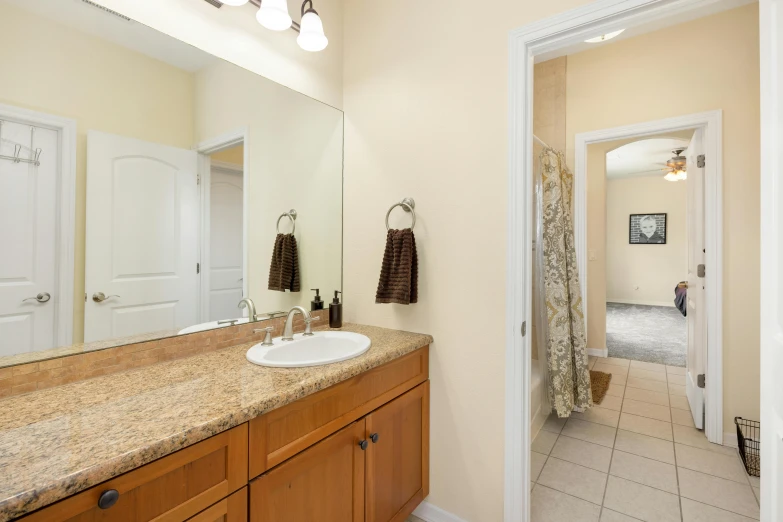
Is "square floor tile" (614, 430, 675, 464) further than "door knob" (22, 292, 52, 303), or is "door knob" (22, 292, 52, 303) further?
"square floor tile" (614, 430, 675, 464)

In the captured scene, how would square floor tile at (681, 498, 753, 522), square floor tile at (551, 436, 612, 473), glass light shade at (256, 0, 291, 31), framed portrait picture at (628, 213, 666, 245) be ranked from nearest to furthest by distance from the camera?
glass light shade at (256, 0, 291, 31) < square floor tile at (681, 498, 753, 522) < square floor tile at (551, 436, 612, 473) < framed portrait picture at (628, 213, 666, 245)

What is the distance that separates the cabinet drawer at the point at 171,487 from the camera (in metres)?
0.65

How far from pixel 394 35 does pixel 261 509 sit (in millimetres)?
1972

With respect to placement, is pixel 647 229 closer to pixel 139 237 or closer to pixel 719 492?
pixel 719 492

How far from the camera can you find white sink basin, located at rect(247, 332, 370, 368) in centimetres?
137

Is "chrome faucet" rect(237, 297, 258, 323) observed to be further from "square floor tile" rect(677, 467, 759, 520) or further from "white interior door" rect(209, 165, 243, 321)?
"square floor tile" rect(677, 467, 759, 520)

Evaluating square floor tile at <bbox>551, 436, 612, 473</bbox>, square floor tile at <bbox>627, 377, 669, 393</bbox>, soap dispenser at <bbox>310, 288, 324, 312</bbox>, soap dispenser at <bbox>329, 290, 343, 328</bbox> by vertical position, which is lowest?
square floor tile at <bbox>551, 436, 612, 473</bbox>

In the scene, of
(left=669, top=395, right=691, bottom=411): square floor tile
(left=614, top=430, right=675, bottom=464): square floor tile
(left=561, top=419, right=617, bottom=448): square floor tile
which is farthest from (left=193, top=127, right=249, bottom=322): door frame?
(left=669, top=395, right=691, bottom=411): square floor tile

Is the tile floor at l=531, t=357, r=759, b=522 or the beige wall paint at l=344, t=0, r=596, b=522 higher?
the beige wall paint at l=344, t=0, r=596, b=522

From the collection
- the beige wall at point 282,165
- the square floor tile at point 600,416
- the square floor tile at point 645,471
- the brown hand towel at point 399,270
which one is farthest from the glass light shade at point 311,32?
the square floor tile at point 600,416

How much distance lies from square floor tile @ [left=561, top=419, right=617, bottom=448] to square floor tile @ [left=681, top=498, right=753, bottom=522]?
21.9 inches

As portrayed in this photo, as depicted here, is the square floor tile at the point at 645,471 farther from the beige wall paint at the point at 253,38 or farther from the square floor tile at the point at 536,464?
the beige wall paint at the point at 253,38

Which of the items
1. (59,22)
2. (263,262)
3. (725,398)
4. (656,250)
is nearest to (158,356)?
(263,262)
